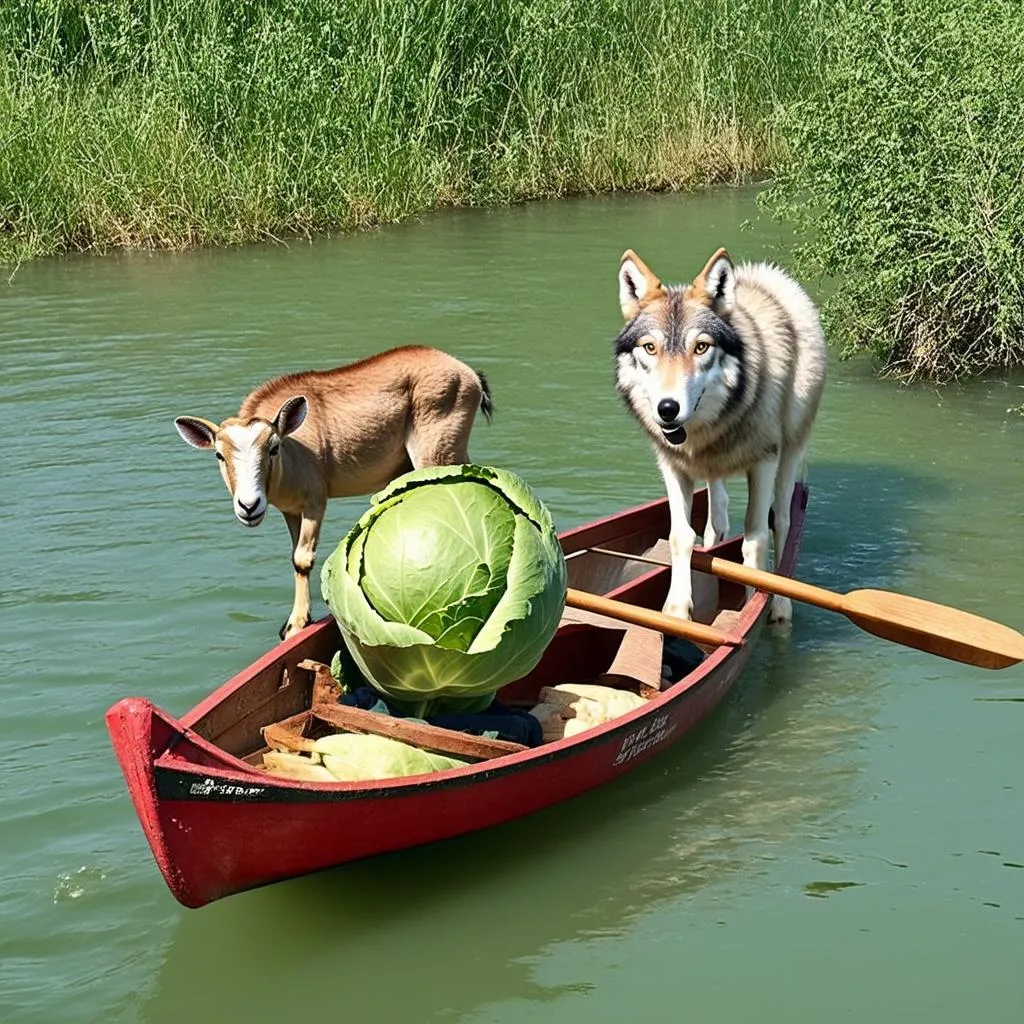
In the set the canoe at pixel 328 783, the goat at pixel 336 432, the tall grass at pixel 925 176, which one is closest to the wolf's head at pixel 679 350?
the canoe at pixel 328 783

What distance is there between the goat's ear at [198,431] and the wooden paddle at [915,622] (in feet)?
8.82

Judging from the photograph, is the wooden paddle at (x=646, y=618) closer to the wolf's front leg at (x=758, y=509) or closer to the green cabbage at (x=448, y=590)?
the green cabbage at (x=448, y=590)

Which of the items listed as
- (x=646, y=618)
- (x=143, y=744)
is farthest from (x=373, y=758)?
(x=646, y=618)

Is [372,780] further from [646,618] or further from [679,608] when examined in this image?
[679,608]

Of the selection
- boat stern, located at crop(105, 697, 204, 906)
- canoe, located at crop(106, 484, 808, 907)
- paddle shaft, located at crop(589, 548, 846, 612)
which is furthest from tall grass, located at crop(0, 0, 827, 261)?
boat stern, located at crop(105, 697, 204, 906)

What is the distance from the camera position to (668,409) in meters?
7.89

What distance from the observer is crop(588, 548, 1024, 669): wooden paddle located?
7719 mm

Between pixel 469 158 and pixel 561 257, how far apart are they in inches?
143

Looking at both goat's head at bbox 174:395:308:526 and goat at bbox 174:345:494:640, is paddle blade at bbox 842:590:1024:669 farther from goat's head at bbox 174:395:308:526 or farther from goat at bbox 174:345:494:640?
goat's head at bbox 174:395:308:526

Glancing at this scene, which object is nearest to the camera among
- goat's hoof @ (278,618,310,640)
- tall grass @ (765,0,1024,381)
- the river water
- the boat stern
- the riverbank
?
the boat stern

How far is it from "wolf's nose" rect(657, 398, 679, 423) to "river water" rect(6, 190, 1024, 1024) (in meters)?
1.54

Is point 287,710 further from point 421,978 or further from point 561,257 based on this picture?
point 561,257

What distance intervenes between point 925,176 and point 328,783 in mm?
→ 8882

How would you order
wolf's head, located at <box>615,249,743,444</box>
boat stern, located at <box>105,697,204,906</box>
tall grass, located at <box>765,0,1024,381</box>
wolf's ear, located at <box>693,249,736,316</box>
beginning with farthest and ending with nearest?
tall grass, located at <box>765,0,1024,381</box> → wolf's ear, located at <box>693,249,736,316</box> → wolf's head, located at <box>615,249,743,444</box> → boat stern, located at <box>105,697,204,906</box>
